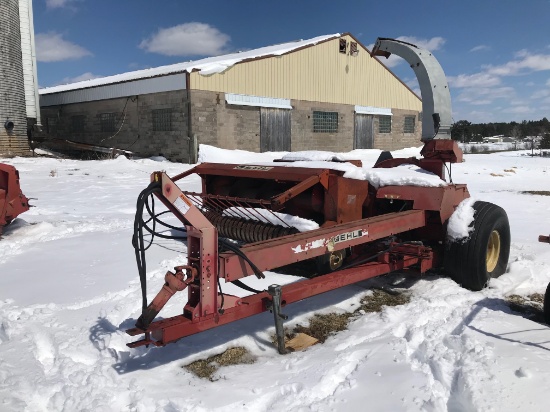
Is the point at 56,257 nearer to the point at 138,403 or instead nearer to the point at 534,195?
the point at 138,403

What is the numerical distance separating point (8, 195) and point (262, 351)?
167 inches

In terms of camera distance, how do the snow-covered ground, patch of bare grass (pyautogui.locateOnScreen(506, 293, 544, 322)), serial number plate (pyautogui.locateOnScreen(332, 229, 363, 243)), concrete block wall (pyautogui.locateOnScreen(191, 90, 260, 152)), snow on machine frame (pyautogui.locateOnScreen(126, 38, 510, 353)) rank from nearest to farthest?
the snow-covered ground, snow on machine frame (pyautogui.locateOnScreen(126, 38, 510, 353)), serial number plate (pyautogui.locateOnScreen(332, 229, 363, 243)), patch of bare grass (pyautogui.locateOnScreen(506, 293, 544, 322)), concrete block wall (pyautogui.locateOnScreen(191, 90, 260, 152))

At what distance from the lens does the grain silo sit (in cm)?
1742

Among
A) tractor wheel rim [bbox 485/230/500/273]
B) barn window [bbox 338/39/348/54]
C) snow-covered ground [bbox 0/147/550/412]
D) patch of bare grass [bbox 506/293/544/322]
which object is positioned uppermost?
barn window [bbox 338/39/348/54]

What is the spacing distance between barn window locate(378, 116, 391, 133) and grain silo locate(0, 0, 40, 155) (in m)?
17.3

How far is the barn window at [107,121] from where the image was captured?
2039 cm

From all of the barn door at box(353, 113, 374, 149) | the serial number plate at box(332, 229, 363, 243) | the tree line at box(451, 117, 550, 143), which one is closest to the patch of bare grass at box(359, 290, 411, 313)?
the serial number plate at box(332, 229, 363, 243)

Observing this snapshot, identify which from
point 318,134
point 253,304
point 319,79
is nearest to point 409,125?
point 318,134

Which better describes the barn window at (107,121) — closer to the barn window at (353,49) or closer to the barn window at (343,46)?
the barn window at (343,46)

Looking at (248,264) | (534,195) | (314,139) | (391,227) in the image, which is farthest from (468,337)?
(314,139)

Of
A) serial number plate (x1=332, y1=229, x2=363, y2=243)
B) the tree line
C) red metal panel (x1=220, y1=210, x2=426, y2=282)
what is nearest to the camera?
red metal panel (x1=220, y1=210, x2=426, y2=282)

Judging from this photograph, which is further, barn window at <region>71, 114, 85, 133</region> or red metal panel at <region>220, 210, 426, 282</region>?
barn window at <region>71, 114, 85, 133</region>

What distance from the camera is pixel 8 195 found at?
228 inches

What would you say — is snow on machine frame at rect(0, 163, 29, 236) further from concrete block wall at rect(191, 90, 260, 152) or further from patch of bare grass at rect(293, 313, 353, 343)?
concrete block wall at rect(191, 90, 260, 152)
